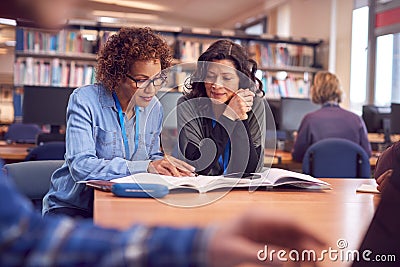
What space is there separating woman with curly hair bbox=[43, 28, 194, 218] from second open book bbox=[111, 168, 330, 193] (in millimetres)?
95

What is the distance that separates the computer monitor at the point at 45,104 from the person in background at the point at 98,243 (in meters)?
3.56

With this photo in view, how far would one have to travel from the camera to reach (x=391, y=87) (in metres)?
6.25

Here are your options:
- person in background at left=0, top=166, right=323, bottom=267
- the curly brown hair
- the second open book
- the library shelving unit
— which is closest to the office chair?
the curly brown hair

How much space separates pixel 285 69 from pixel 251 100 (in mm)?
5123

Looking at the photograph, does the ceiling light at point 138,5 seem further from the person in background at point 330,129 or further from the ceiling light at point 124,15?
the person in background at point 330,129

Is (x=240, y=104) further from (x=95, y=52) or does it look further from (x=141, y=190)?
(x=95, y=52)

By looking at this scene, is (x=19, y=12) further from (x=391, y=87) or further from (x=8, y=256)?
(x=391, y=87)

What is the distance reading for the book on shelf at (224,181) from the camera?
4.20 ft

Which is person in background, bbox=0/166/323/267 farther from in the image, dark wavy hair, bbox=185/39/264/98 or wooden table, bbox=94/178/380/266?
dark wavy hair, bbox=185/39/264/98

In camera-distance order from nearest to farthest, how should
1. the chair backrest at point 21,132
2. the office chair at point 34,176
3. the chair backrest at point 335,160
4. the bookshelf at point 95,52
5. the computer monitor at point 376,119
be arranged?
the office chair at point 34,176 < the chair backrest at point 335,160 < the computer monitor at point 376,119 < the bookshelf at point 95,52 < the chair backrest at point 21,132

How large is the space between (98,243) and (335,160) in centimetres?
293

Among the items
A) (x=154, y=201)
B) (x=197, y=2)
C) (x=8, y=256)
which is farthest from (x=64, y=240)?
(x=197, y=2)

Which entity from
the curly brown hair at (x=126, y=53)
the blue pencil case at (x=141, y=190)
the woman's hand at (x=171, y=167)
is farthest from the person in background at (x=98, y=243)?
the curly brown hair at (x=126, y=53)

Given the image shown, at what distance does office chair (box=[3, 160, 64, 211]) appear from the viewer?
5.70 feet
